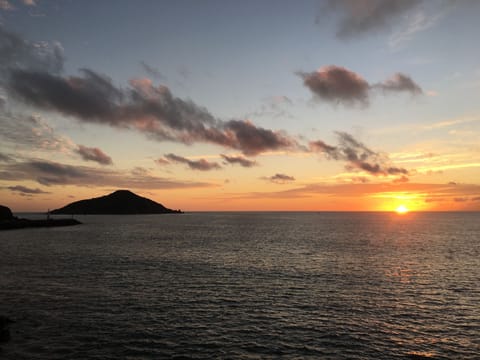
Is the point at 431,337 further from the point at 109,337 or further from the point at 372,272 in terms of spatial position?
the point at 372,272

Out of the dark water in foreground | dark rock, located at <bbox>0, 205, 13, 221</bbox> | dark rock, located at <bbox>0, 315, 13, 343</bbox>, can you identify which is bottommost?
the dark water in foreground

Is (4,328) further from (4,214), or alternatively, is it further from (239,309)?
(4,214)

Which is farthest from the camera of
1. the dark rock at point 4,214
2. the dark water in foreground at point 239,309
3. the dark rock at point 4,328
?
the dark rock at point 4,214

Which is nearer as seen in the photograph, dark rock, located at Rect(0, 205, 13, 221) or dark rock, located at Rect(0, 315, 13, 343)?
dark rock, located at Rect(0, 315, 13, 343)

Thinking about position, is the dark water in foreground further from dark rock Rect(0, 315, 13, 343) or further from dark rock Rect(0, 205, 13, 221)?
dark rock Rect(0, 205, 13, 221)

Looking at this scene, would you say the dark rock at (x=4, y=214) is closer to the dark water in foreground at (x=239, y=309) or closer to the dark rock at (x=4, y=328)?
the dark water in foreground at (x=239, y=309)

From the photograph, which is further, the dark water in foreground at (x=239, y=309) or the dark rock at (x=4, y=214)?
the dark rock at (x=4, y=214)

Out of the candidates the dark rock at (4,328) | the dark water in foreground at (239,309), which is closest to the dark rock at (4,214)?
the dark water in foreground at (239,309)

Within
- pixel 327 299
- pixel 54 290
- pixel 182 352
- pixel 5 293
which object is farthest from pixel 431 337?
pixel 5 293

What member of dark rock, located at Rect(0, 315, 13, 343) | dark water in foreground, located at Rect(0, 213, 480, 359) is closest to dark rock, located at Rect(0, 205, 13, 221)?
dark water in foreground, located at Rect(0, 213, 480, 359)

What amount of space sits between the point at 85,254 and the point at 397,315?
71032mm

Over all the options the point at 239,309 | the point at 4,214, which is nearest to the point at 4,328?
the point at 239,309

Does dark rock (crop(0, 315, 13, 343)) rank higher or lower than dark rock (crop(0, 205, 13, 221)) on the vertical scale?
lower

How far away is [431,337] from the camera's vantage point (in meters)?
32.0
